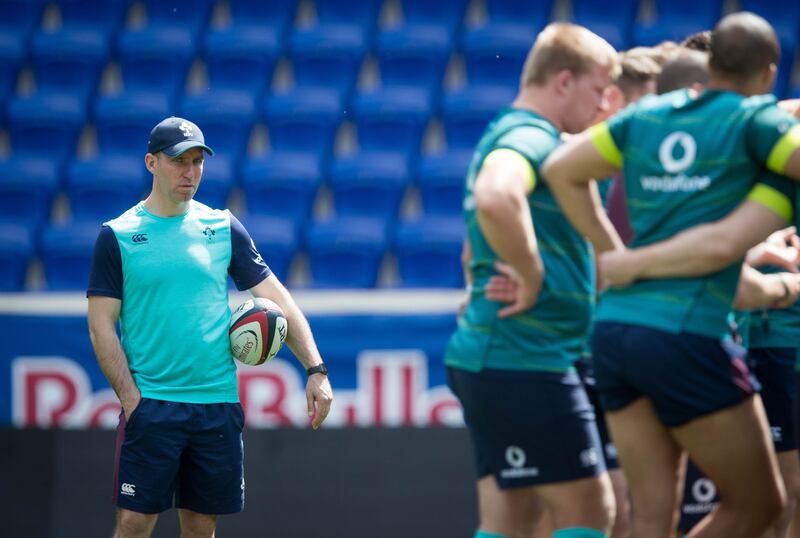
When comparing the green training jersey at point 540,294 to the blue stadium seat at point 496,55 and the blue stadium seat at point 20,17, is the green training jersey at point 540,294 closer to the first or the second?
the blue stadium seat at point 496,55

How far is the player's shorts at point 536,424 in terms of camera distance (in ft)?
11.6

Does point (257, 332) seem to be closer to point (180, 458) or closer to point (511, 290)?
point (180, 458)

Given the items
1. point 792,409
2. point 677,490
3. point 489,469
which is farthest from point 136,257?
point 792,409

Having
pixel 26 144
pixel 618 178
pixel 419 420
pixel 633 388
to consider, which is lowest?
pixel 419 420

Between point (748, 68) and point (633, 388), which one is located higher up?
point (748, 68)

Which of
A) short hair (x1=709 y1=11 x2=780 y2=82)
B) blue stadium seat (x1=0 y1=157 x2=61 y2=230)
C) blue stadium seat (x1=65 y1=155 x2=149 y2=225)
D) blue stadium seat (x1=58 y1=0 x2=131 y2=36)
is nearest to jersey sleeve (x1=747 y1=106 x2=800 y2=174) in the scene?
short hair (x1=709 y1=11 x2=780 y2=82)

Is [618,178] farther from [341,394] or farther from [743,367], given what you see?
[341,394]

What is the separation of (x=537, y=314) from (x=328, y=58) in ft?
20.3

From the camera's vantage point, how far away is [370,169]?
874cm

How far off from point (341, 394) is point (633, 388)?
4.01 meters

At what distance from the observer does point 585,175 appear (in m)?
3.43

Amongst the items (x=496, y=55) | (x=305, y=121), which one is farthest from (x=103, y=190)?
(x=496, y=55)

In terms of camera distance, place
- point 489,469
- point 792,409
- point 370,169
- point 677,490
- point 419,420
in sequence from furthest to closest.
→ point 370,169
point 419,420
point 792,409
point 489,469
point 677,490

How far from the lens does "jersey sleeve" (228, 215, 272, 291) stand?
4.68 meters
